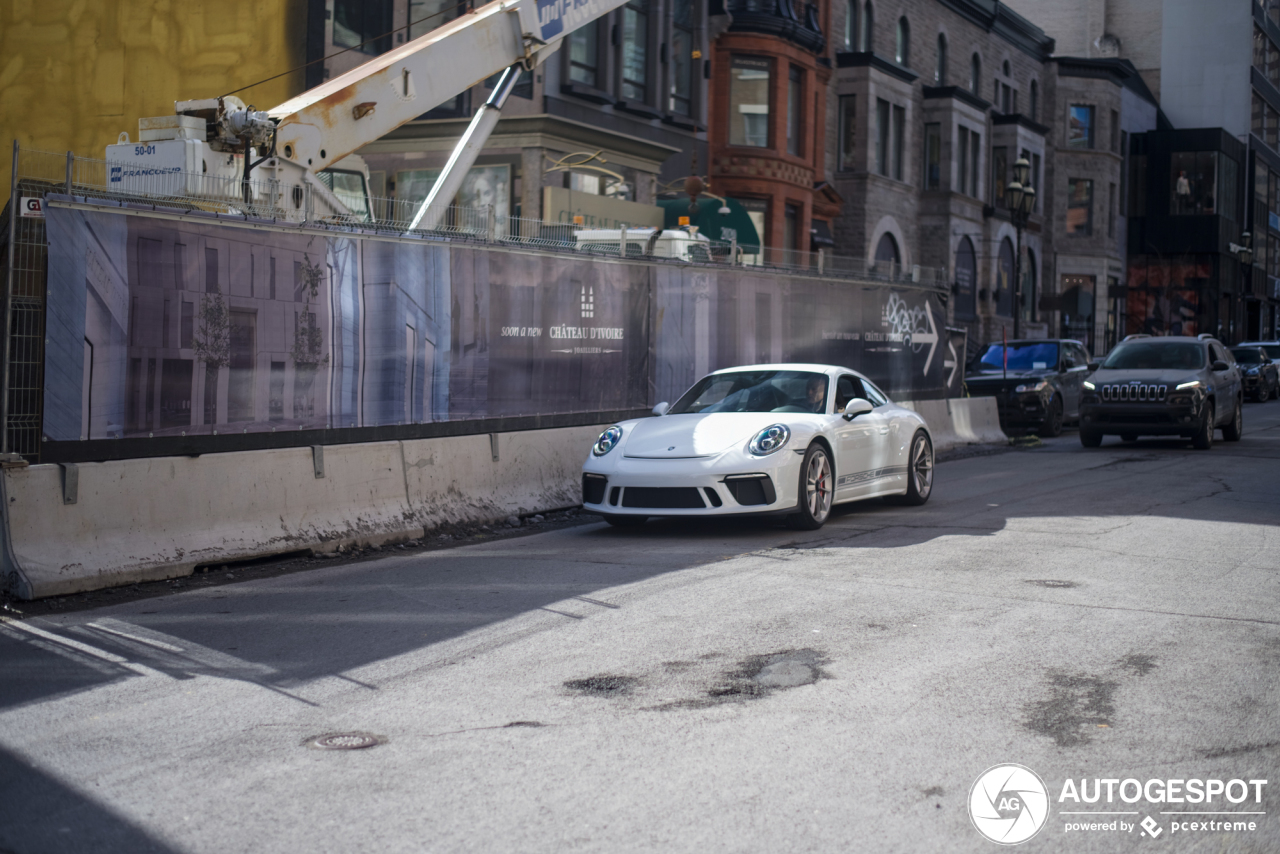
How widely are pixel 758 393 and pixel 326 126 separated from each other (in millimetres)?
5629

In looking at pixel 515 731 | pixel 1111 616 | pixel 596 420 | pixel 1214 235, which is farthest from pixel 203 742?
pixel 1214 235

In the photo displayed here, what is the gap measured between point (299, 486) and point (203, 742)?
16.5ft

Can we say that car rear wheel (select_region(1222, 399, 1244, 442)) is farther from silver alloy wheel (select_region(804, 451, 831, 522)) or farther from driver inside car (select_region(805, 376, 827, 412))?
silver alloy wheel (select_region(804, 451, 831, 522))

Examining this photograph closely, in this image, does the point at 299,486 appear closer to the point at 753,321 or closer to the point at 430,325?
the point at 430,325

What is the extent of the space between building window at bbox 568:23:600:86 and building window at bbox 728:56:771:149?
20.3ft

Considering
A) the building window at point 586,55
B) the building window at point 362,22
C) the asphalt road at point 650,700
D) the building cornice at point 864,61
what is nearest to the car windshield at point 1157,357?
the asphalt road at point 650,700

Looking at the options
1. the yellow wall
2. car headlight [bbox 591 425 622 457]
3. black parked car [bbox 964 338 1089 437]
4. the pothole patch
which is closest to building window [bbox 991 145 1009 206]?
black parked car [bbox 964 338 1089 437]

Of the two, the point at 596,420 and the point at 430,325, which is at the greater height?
the point at 430,325

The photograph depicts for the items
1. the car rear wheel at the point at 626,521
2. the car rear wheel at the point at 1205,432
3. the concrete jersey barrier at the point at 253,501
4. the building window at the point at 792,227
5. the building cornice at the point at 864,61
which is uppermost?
the building cornice at the point at 864,61

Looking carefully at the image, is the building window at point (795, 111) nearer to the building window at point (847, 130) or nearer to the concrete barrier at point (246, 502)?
the building window at point (847, 130)

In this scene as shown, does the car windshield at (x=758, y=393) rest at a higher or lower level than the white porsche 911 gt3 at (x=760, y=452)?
higher

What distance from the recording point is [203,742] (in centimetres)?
493

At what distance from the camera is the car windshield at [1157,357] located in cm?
1969

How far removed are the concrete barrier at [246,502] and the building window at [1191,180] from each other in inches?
2300
